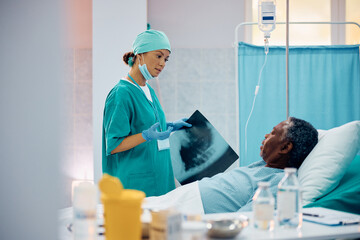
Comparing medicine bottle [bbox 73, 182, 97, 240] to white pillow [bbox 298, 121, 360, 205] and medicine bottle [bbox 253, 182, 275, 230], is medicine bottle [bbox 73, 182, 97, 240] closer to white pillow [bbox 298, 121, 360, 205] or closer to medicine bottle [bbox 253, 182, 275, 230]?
medicine bottle [bbox 253, 182, 275, 230]

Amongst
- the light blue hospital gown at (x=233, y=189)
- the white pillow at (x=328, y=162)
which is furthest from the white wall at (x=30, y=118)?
the white pillow at (x=328, y=162)

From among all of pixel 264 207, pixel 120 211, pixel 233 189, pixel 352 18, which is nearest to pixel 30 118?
pixel 120 211

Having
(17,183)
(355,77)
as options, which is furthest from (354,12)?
(17,183)

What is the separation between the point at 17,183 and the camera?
0.54 meters

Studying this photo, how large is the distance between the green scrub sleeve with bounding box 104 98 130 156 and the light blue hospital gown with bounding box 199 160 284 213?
0.51 m

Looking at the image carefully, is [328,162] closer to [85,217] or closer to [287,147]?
[287,147]

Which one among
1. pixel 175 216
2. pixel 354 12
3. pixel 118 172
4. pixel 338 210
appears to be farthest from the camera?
pixel 354 12

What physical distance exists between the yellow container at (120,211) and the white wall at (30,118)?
278mm

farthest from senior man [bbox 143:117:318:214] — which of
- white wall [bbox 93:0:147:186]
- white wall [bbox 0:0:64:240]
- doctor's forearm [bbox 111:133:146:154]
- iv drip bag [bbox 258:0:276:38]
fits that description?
white wall [bbox 93:0:147:186]

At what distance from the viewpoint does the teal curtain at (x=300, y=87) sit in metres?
2.78

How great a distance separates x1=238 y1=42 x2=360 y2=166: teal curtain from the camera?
2.78m

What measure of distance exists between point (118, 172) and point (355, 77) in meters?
2.10

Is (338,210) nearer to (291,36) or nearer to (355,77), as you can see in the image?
(355,77)

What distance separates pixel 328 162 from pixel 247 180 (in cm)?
39
